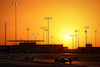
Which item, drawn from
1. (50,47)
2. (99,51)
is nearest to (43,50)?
(50,47)

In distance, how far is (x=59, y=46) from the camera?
129m

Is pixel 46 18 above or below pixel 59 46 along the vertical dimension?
above

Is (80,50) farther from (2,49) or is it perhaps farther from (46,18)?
(2,49)

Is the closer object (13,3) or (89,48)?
(13,3)

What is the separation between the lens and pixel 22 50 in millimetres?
127312

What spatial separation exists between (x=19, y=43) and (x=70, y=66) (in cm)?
9729

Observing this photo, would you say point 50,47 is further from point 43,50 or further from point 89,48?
point 89,48

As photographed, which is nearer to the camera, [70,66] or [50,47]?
[70,66]

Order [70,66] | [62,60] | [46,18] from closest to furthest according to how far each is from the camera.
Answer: [70,66]
[62,60]
[46,18]

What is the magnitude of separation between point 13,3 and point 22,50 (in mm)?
23934

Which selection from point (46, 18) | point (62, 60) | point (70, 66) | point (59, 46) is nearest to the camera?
point (70, 66)

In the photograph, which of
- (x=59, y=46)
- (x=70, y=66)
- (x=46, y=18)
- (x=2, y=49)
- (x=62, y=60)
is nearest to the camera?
(x=70, y=66)

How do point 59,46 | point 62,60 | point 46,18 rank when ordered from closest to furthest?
point 62,60, point 59,46, point 46,18

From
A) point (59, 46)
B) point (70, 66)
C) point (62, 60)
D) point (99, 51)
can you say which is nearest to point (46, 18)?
point (59, 46)
